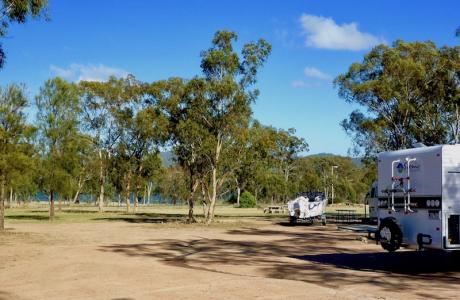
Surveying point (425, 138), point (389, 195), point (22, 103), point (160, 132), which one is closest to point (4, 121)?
point (22, 103)

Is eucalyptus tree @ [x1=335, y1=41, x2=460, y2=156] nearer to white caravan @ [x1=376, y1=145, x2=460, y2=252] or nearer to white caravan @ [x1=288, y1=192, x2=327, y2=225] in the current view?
white caravan @ [x1=288, y1=192, x2=327, y2=225]

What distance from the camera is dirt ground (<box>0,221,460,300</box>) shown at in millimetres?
11555

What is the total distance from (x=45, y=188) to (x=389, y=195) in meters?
34.5

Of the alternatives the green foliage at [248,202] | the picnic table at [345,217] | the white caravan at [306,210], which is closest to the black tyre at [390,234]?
the white caravan at [306,210]

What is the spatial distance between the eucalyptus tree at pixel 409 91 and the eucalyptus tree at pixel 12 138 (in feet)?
76.3

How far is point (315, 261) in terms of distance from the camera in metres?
16.8

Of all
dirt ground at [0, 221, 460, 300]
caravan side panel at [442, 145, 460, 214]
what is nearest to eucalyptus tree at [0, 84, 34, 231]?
dirt ground at [0, 221, 460, 300]

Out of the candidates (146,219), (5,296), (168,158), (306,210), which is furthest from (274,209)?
(5,296)

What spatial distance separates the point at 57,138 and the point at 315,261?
31818 millimetres

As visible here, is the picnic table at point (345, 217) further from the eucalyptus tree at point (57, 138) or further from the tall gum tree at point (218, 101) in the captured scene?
the eucalyptus tree at point (57, 138)

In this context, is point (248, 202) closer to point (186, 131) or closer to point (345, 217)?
point (345, 217)

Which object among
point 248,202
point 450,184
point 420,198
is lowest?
point 248,202

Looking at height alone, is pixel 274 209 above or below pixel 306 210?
below

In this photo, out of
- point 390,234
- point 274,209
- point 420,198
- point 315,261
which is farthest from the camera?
point 274,209
